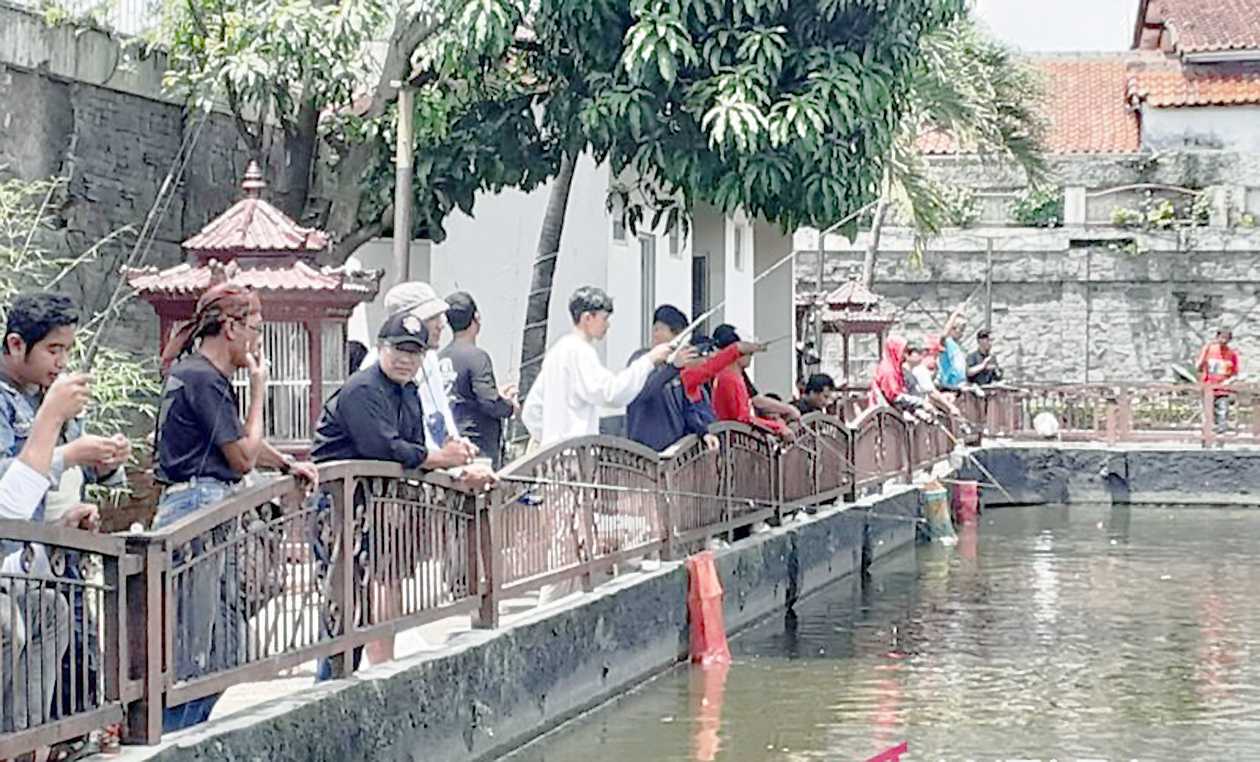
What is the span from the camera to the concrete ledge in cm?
2634

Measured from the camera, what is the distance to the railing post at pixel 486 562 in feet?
31.9

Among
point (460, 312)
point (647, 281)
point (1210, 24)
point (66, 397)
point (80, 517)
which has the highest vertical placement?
point (1210, 24)

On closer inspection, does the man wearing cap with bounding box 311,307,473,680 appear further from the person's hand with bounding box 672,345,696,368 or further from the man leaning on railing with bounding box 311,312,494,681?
the person's hand with bounding box 672,345,696,368

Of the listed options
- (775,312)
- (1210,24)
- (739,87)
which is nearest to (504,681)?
(739,87)

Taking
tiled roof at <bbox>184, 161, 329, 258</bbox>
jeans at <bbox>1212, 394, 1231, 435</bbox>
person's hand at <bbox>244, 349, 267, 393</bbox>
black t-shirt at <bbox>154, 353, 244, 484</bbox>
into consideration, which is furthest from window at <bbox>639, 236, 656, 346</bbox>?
black t-shirt at <bbox>154, 353, 244, 484</bbox>

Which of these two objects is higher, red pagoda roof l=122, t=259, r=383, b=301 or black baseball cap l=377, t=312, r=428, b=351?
red pagoda roof l=122, t=259, r=383, b=301

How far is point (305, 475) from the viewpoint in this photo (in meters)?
7.76

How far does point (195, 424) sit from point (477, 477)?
2235 mm

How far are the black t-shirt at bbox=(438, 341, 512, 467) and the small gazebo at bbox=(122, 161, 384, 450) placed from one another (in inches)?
26.2

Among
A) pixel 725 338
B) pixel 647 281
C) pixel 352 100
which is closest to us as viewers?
pixel 725 338

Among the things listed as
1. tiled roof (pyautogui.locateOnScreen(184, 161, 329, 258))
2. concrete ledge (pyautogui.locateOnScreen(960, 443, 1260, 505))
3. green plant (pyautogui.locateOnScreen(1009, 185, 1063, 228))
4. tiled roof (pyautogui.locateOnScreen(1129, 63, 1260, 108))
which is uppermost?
tiled roof (pyautogui.locateOnScreen(1129, 63, 1260, 108))

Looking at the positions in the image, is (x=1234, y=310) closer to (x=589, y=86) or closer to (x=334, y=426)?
(x=589, y=86)

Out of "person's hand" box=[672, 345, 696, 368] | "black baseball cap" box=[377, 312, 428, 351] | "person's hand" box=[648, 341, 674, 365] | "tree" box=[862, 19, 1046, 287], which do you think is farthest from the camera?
"tree" box=[862, 19, 1046, 287]

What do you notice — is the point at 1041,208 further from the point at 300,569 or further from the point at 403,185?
the point at 300,569
